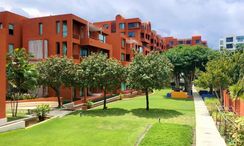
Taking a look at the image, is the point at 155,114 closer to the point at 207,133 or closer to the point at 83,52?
the point at 207,133

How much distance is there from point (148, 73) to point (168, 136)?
35.1 ft

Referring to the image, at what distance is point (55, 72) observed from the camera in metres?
28.7

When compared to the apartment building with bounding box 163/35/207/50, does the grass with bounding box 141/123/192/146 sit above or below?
below

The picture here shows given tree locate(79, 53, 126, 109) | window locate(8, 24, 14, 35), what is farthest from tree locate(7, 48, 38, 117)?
window locate(8, 24, 14, 35)

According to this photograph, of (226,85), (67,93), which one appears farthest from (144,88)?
(67,93)

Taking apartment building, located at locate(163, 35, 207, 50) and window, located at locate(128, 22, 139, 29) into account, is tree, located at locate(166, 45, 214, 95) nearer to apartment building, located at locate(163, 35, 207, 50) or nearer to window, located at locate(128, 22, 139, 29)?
window, located at locate(128, 22, 139, 29)

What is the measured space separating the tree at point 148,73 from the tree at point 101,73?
146cm

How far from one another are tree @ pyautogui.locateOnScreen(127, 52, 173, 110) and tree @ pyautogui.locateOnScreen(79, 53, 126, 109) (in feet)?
4.79

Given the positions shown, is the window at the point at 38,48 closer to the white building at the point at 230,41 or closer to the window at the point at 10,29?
the window at the point at 10,29

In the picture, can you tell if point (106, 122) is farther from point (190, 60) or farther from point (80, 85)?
point (190, 60)

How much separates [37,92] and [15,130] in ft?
62.4

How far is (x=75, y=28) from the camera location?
39531mm

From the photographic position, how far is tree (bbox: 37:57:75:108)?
2872 cm

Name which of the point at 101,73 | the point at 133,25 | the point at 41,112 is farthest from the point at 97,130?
the point at 133,25
